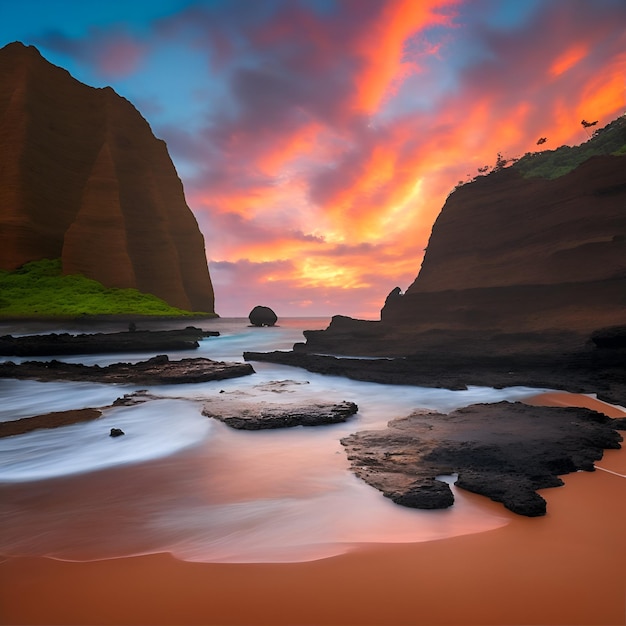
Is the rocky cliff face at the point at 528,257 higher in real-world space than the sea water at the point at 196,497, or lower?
higher

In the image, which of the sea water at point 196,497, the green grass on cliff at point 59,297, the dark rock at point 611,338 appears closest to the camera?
the sea water at point 196,497

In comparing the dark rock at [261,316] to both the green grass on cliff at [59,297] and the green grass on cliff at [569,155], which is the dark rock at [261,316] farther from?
the green grass on cliff at [569,155]

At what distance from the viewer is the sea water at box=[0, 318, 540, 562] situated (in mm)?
3412

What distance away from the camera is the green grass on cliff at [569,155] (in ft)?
86.0

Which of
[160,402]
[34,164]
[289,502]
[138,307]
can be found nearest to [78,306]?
[138,307]

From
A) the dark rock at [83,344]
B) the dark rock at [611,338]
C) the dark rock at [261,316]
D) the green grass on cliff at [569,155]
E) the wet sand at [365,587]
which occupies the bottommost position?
the wet sand at [365,587]

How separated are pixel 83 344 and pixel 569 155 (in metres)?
38.4

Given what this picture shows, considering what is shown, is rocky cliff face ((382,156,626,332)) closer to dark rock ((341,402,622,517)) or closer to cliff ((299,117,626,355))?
cliff ((299,117,626,355))

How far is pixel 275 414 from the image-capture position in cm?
794

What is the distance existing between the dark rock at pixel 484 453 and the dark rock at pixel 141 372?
8.68 metres

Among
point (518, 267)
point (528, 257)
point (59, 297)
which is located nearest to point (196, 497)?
point (518, 267)

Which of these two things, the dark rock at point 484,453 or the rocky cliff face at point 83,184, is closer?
the dark rock at point 484,453

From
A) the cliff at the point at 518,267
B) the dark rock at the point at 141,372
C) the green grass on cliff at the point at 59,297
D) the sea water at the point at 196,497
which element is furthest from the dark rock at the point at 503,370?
the green grass on cliff at the point at 59,297

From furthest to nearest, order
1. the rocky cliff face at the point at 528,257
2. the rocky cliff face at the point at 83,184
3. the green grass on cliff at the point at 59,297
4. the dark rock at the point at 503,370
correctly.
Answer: the rocky cliff face at the point at 83,184 → the green grass on cliff at the point at 59,297 → the rocky cliff face at the point at 528,257 → the dark rock at the point at 503,370
